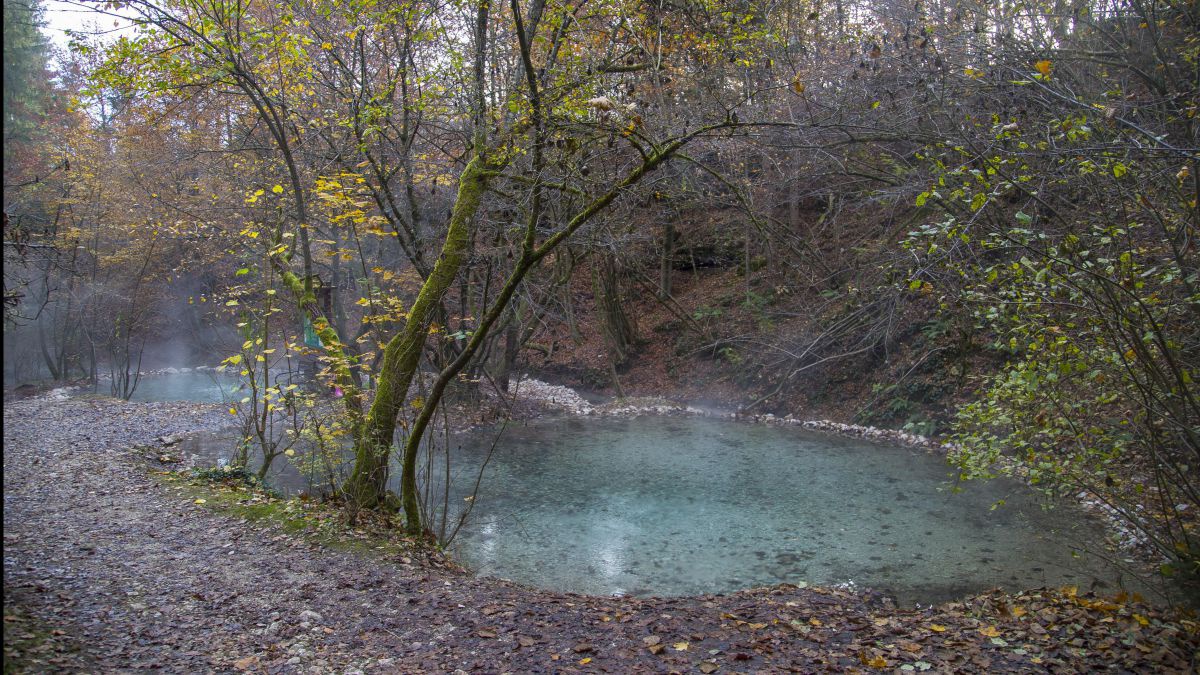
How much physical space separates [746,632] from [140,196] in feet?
59.8

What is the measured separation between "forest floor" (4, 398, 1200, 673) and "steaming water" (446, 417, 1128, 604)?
36.3 inches

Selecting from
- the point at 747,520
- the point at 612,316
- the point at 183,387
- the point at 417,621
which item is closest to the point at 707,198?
the point at 747,520

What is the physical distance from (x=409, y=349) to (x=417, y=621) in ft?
9.61

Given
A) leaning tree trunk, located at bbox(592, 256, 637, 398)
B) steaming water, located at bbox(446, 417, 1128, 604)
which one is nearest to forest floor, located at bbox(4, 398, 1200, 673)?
steaming water, located at bbox(446, 417, 1128, 604)

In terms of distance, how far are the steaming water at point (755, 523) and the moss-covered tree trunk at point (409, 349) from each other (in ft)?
4.82

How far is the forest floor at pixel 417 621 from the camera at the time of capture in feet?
13.7

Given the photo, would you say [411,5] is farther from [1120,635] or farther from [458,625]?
[1120,635]

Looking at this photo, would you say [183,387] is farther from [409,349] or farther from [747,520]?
[747,520]

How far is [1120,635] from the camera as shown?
181 inches

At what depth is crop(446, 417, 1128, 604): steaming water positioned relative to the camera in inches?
275

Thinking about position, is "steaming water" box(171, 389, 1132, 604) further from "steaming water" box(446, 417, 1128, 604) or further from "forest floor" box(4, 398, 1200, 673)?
"forest floor" box(4, 398, 1200, 673)

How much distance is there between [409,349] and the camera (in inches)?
280

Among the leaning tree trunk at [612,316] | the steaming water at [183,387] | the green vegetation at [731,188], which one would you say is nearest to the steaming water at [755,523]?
the green vegetation at [731,188]

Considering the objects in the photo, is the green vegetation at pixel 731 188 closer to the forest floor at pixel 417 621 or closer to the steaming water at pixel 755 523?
the steaming water at pixel 755 523
